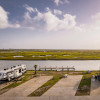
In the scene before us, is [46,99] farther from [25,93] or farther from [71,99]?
[25,93]

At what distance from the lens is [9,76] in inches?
1213

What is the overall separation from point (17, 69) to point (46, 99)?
1792 cm

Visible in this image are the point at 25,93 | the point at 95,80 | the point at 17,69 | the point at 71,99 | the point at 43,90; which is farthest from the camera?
the point at 17,69

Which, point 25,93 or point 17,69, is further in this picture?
point 17,69

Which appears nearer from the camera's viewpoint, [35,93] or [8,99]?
[8,99]

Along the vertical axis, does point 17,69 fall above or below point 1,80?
above

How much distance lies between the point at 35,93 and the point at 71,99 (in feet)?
24.2

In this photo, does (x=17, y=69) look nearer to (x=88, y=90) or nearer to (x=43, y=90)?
(x=43, y=90)

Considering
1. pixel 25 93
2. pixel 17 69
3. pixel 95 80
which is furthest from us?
pixel 17 69

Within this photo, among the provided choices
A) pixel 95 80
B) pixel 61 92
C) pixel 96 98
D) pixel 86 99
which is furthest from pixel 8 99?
pixel 95 80

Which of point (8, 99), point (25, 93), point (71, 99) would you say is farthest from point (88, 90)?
point (8, 99)

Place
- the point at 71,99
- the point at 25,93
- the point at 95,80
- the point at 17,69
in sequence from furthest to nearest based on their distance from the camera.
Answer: the point at 17,69 < the point at 95,80 < the point at 25,93 < the point at 71,99

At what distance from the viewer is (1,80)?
101 feet

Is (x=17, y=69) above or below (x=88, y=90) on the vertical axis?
above
